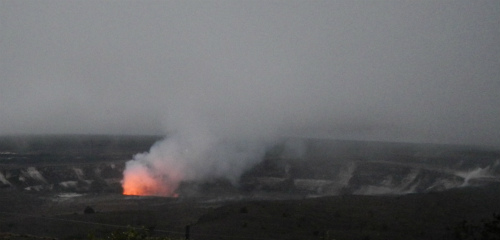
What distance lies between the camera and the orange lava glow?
275 ft

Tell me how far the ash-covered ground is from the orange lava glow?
2.01m

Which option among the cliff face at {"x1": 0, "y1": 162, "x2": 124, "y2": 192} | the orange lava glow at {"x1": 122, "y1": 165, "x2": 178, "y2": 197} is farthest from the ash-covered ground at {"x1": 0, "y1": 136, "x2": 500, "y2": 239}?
the orange lava glow at {"x1": 122, "y1": 165, "x2": 178, "y2": 197}

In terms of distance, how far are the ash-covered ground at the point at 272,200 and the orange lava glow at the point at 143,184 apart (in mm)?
2007

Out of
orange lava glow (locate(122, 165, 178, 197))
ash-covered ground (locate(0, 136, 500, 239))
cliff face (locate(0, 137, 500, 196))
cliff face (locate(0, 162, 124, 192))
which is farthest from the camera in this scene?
orange lava glow (locate(122, 165, 178, 197))

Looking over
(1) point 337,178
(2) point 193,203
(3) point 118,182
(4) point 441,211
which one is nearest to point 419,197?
(4) point 441,211

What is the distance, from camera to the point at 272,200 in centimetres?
6631

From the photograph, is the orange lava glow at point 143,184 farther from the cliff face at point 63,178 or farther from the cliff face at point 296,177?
the cliff face at point 63,178

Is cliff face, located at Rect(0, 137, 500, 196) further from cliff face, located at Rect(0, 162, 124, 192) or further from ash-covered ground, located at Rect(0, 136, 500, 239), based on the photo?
ash-covered ground, located at Rect(0, 136, 500, 239)

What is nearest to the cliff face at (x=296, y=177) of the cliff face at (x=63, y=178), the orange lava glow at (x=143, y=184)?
the cliff face at (x=63, y=178)

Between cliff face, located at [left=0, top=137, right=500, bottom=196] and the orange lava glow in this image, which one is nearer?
cliff face, located at [left=0, top=137, right=500, bottom=196]

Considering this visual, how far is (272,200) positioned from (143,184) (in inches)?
1156

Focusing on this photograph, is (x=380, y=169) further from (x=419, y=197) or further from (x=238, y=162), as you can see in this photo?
(x=419, y=197)

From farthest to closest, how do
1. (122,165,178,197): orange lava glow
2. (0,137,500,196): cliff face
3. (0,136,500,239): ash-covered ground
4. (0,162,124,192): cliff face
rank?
(122,165,178,197): orange lava glow
(0,162,124,192): cliff face
(0,137,500,196): cliff face
(0,136,500,239): ash-covered ground

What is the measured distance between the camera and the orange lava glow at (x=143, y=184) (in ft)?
275
